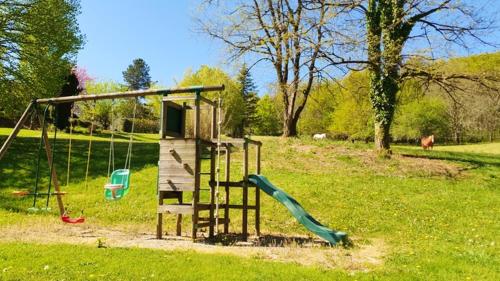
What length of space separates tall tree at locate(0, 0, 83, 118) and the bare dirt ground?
18.3 metres

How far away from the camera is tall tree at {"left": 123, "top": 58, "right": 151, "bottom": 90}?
4828 inches

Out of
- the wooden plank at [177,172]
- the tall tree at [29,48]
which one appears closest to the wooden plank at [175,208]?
the wooden plank at [177,172]

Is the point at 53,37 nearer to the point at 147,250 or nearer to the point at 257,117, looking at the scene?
the point at 147,250

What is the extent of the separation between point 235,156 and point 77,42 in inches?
665

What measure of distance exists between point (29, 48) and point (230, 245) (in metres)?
22.8

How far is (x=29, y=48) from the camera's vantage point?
93.8 feet

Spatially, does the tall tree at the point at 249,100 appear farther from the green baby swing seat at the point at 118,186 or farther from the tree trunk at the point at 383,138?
the green baby swing seat at the point at 118,186

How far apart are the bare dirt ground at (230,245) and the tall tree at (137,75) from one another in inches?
4458

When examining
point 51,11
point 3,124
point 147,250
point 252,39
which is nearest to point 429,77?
point 252,39

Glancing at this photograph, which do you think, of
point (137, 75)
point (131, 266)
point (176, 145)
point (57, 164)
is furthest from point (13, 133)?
point (137, 75)

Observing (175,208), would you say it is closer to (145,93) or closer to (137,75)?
(145,93)

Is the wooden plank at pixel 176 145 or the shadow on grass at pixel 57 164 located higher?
the wooden plank at pixel 176 145

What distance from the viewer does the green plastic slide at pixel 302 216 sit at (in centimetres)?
1103

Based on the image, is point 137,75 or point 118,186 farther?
point 137,75
